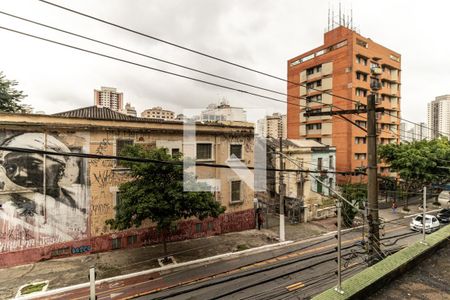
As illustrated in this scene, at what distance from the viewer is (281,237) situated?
1823cm

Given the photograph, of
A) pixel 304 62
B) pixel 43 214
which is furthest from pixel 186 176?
pixel 304 62

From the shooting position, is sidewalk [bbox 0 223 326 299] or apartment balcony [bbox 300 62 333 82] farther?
apartment balcony [bbox 300 62 333 82]

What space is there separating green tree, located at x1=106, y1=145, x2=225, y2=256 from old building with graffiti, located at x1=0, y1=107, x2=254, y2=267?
209 centimetres

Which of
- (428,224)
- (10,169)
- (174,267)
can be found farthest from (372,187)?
(10,169)

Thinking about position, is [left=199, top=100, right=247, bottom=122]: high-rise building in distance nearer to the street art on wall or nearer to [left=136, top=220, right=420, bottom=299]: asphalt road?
the street art on wall

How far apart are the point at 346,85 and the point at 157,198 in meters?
32.2

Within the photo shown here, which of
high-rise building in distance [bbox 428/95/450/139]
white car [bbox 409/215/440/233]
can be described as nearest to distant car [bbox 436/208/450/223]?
white car [bbox 409/215/440/233]

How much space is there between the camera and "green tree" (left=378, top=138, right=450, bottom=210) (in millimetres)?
24984

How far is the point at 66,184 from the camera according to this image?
48.3 feet

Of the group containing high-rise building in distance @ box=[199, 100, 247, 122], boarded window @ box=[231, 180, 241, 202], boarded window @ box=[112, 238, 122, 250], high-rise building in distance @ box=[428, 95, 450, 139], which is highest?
high-rise building in distance @ box=[428, 95, 450, 139]

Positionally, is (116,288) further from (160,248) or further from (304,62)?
(304,62)

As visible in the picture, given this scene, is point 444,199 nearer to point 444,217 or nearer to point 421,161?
point 421,161

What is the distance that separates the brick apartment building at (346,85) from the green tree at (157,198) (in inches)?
993

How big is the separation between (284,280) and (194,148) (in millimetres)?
10983
